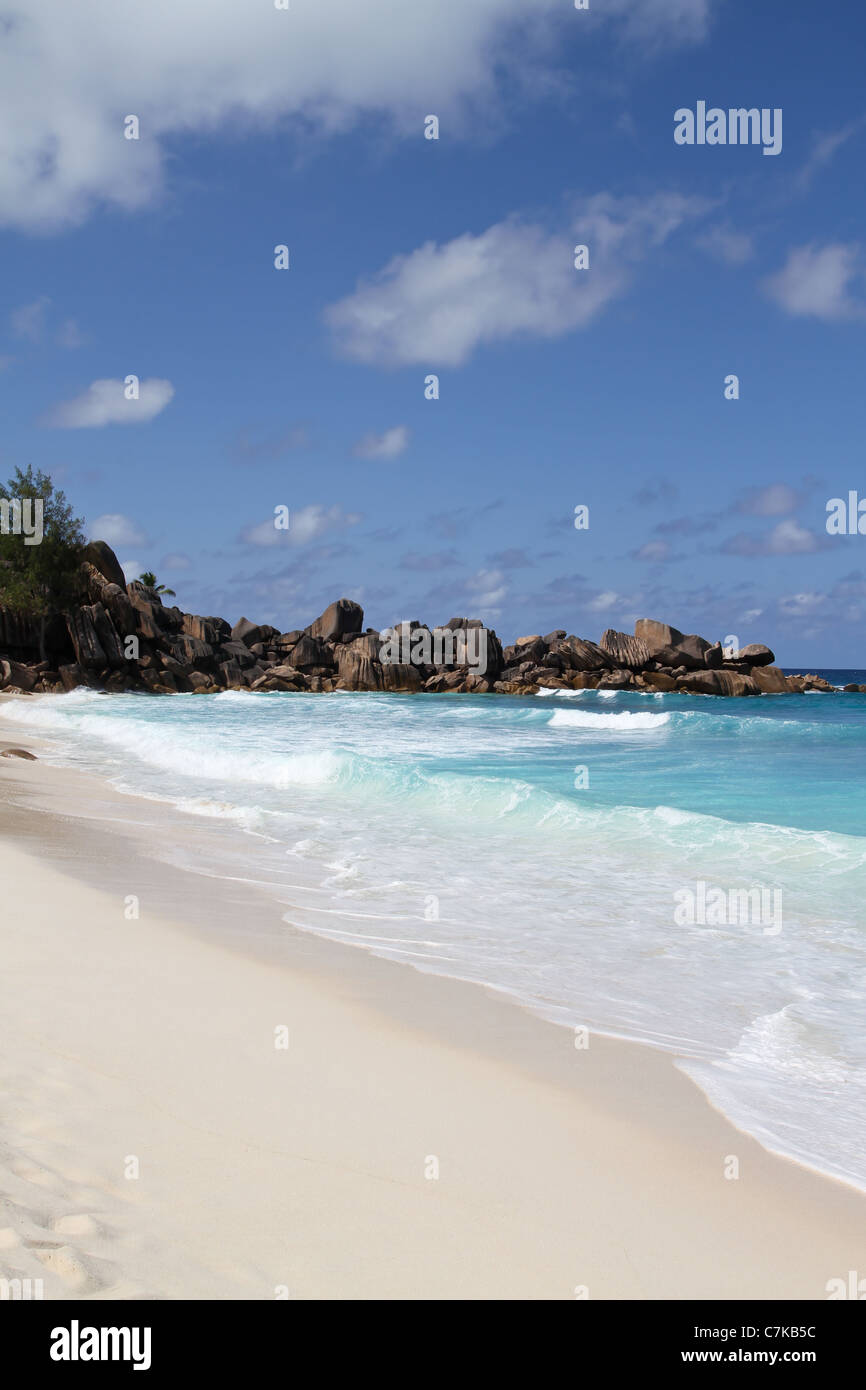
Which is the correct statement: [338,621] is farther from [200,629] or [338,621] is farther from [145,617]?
[145,617]

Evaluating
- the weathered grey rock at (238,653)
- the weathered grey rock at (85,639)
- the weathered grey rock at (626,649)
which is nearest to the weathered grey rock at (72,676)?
the weathered grey rock at (85,639)

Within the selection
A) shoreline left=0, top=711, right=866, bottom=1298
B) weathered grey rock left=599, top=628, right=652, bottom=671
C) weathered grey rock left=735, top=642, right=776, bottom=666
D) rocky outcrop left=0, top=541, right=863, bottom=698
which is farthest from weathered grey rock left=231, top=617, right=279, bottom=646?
shoreline left=0, top=711, right=866, bottom=1298

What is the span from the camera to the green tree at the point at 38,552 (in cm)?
5388

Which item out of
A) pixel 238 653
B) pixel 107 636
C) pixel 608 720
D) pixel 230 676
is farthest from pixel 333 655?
pixel 608 720

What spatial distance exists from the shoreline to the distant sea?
521 millimetres

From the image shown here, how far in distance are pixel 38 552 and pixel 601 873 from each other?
53.2m

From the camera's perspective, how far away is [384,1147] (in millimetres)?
3314

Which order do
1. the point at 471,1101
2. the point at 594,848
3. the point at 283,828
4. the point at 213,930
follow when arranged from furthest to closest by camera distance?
the point at 283,828 < the point at 594,848 < the point at 213,930 < the point at 471,1101

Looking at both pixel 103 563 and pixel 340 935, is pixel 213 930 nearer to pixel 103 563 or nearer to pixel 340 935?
pixel 340 935

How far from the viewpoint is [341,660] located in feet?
221

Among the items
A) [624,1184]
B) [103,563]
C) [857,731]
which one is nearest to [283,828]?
[624,1184]

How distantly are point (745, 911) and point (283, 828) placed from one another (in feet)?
19.9
